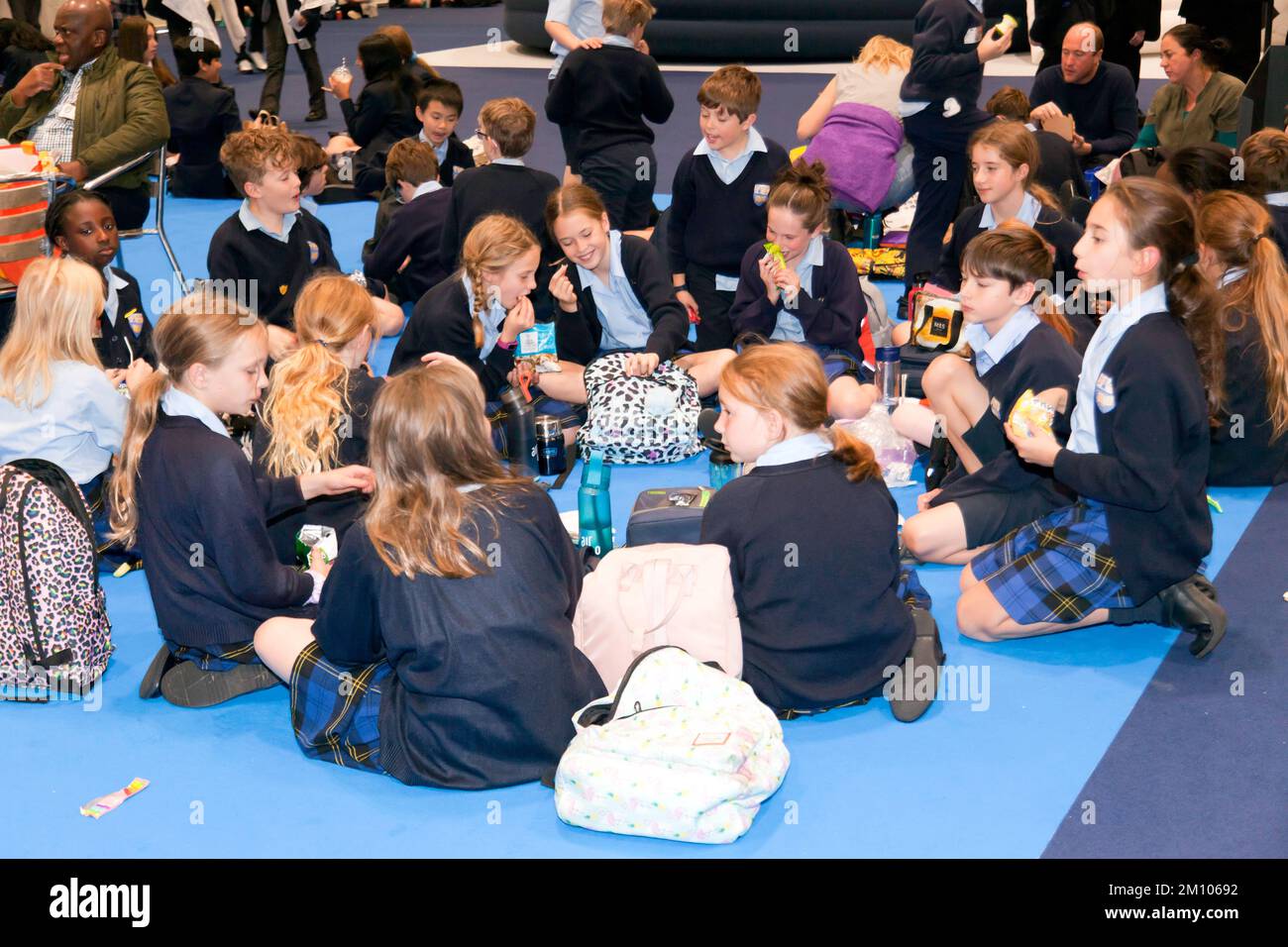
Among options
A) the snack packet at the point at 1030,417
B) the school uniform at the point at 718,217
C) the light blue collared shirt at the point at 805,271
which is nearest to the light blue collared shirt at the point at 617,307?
the school uniform at the point at 718,217

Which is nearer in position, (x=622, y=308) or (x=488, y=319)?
(x=488, y=319)

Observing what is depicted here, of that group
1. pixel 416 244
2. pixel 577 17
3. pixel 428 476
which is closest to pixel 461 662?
pixel 428 476

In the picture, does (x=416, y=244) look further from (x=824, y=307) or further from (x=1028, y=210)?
(x=1028, y=210)

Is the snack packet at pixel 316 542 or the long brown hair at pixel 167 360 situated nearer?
the long brown hair at pixel 167 360

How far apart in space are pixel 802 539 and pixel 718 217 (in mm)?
3423

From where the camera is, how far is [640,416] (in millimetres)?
5695

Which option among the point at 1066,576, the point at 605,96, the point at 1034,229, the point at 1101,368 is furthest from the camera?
the point at 605,96

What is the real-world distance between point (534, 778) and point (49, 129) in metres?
5.65

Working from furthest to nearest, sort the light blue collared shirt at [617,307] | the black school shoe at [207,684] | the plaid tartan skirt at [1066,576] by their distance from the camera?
the light blue collared shirt at [617,307]
the plaid tartan skirt at [1066,576]
the black school shoe at [207,684]

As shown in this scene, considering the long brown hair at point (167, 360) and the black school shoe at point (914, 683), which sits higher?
the long brown hair at point (167, 360)

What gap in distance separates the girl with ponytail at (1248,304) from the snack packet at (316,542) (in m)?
3.18

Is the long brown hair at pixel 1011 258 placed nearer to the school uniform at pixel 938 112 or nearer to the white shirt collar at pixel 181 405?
the white shirt collar at pixel 181 405

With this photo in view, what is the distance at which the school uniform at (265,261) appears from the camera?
6.23m

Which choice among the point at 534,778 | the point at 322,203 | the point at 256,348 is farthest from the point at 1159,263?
the point at 322,203
